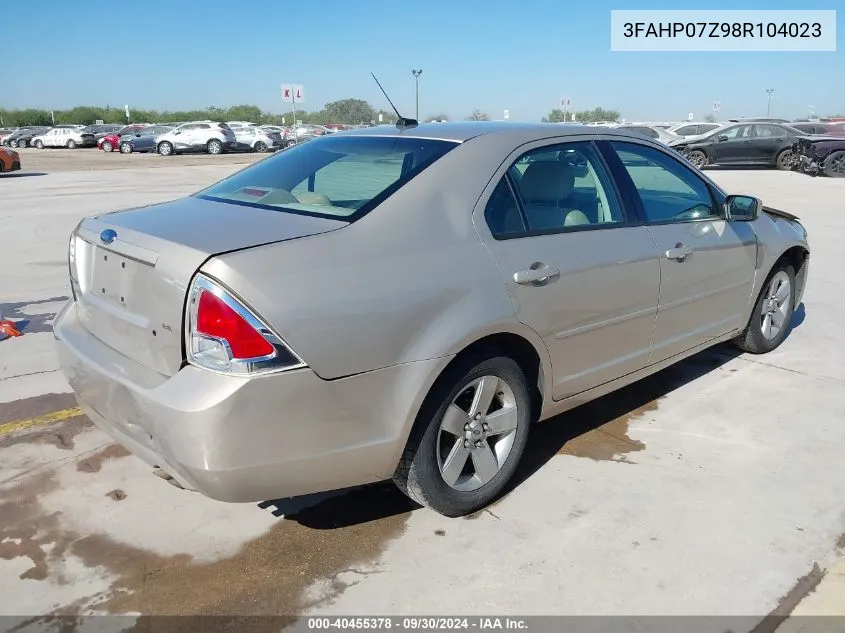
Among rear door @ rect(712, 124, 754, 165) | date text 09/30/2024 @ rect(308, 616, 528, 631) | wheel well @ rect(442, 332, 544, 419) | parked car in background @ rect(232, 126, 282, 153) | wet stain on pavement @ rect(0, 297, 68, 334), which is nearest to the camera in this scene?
date text 09/30/2024 @ rect(308, 616, 528, 631)

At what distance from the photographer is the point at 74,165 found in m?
26.6

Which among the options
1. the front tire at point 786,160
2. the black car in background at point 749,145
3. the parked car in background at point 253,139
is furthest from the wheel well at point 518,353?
the parked car in background at point 253,139

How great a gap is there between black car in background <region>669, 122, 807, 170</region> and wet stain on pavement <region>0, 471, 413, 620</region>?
2240cm

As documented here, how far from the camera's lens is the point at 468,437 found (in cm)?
299

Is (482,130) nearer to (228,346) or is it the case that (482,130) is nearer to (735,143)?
(228,346)

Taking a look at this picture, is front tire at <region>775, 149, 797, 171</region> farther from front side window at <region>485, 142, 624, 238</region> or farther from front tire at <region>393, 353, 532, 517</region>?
front tire at <region>393, 353, 532, 517</region>

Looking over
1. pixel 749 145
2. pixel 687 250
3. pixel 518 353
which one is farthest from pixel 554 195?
pixel 749 145

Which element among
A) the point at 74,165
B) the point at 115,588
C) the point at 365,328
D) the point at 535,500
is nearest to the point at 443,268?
the point at 365,328

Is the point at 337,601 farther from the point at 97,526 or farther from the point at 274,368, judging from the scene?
the point at 97,526

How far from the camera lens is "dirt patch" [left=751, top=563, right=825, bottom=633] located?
2.43 m

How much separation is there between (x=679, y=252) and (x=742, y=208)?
695 millimetres


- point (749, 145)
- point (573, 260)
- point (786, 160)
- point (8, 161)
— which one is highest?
point (8, 161)

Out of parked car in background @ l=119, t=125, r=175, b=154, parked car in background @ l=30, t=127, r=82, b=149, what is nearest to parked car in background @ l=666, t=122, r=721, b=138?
parked car in background @ l=119, t=125, r=175, b=154

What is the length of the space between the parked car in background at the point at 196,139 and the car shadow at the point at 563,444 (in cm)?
3378
